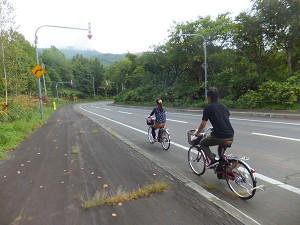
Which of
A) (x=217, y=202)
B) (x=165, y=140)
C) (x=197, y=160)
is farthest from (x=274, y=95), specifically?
(x=217, y=202)

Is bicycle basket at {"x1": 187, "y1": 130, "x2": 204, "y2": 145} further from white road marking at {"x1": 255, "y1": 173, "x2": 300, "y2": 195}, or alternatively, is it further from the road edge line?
white road marking at {"x1": 255, "y1": 173, "x2": 300, "y2": 195}

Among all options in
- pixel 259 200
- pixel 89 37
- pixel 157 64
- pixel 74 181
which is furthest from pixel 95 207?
pixel 157 64

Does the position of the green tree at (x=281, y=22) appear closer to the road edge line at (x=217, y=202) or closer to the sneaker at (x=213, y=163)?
the sneaker at (x=213, y=163)

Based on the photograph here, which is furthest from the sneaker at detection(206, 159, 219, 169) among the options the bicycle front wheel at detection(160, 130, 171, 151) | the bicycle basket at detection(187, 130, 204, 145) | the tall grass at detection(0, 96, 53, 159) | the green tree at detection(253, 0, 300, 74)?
the green tree at detection(253, 0, 300, 74)

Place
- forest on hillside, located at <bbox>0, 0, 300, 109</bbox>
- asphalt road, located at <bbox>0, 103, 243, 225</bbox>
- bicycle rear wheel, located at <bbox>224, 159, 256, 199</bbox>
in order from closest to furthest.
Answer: asphalt road, located at <bbox>0, 103, 243, 225</bbox> → bicycle rear wheel, located at <bbox>224, 159, 256, 199</bbox> → forest on hillside, located at <bbox>0, 0, 300, 109</bbox>

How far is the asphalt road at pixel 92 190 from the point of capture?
2.71 metres

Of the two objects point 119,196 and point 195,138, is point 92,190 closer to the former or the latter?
point 119,196

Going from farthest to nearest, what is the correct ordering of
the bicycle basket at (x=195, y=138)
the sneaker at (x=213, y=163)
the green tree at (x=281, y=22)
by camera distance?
the green tree at (x=281, y=22) < the bicycle basket at (x=195, y=138) < the sneaker at (x=213, y=163)

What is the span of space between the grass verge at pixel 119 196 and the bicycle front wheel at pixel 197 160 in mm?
959

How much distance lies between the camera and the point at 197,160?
4.23 meters

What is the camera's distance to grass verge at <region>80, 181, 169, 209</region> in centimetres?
309

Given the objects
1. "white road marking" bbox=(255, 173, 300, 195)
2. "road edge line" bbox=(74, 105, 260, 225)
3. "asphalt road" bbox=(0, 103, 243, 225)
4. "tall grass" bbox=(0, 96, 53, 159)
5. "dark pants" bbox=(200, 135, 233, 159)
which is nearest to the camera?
"road edge line" bbox=(74, 105, 260, 225)

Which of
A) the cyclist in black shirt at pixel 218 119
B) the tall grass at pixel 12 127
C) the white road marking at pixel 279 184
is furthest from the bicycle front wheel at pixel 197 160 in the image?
the tall grass at pixel 12 127

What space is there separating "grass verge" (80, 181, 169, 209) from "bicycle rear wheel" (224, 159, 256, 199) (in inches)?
46.4
